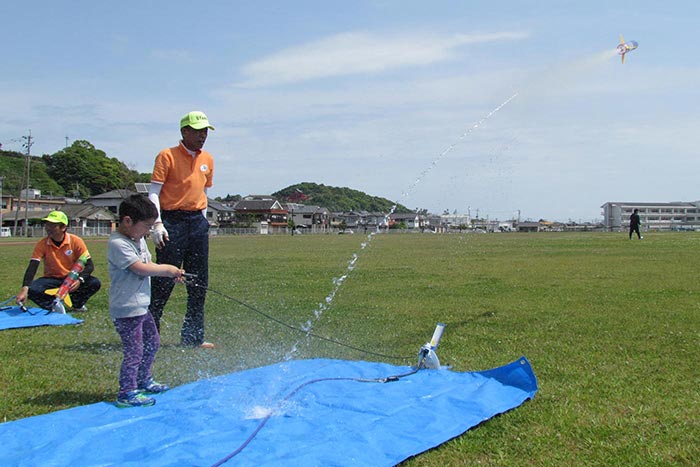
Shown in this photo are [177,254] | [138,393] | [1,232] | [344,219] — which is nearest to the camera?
[138,393]

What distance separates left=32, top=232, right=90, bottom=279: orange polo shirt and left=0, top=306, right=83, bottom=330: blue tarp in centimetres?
62

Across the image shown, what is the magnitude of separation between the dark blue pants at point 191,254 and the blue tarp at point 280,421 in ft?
5.08

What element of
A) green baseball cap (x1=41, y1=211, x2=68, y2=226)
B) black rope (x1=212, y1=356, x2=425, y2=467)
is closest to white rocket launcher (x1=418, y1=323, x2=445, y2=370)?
black rope (x1=212, y1=356, x2=425, y2=467)

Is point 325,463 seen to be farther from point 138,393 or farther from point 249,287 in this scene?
point 249,287

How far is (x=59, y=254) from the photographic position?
346 inches

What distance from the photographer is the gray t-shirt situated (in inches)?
177

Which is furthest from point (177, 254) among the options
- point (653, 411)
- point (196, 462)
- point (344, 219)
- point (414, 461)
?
point (344, 219)

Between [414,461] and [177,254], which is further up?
[177,254]

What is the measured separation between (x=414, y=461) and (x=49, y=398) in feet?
9.83

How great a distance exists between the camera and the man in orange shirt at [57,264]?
8.32 metres

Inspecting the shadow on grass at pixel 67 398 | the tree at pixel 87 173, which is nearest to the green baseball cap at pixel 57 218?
the shadow on grass at pixel 67 398

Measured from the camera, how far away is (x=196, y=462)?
10.9 ft

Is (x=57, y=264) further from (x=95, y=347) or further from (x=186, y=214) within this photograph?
(x=186, y=214)

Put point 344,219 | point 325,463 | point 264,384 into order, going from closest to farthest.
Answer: point 325,463 < point 264,384 < point 344,219
